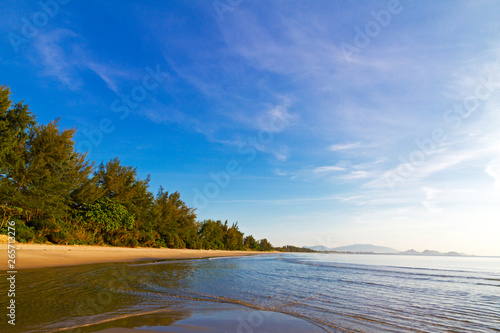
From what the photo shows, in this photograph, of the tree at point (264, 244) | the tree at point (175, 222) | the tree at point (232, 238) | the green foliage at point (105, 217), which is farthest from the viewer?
the tree at point (264, 244)

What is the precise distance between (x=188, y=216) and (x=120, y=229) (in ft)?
83.6

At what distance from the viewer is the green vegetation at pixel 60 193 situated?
74.6 feet

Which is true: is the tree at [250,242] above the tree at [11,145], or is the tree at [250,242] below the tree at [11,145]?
below

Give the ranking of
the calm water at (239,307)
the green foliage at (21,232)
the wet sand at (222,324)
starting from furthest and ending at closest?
1. the green foliage at (21,232)
2. the calm water at (239,307)
3. the wet sand at (222,324)

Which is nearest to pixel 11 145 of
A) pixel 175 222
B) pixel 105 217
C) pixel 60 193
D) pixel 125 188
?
pixel 60 193

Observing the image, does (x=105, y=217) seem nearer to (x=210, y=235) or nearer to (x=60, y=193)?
(x=60, y=193)

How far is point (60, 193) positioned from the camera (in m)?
26.9

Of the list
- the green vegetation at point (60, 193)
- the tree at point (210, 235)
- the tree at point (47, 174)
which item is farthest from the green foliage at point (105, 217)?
the tree at point (210, 235)

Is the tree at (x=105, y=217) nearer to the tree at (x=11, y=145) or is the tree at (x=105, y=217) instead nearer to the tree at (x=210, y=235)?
the tree at (x=11, y=145)

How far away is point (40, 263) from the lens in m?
15.2

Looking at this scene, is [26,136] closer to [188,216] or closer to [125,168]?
[125,168]

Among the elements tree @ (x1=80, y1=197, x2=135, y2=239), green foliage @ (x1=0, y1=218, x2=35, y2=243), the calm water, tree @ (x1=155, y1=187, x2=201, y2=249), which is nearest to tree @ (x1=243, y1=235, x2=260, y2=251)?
tree @ (x1=155, y1=187, x2=201, y2=249)

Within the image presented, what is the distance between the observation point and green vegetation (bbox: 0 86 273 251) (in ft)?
74.6

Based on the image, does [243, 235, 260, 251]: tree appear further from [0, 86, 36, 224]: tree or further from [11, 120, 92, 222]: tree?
[0, 86, 36, 224]: tree
